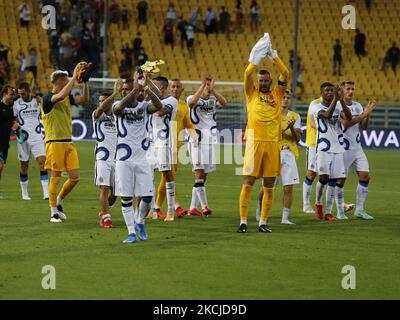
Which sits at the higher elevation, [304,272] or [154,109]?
[154,109]

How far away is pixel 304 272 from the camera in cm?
1166

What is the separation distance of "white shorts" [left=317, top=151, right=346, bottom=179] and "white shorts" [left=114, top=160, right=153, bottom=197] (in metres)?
4.24

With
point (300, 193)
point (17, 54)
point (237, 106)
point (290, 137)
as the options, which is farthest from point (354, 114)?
point (17, 54)

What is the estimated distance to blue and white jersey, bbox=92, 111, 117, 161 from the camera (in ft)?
51.3

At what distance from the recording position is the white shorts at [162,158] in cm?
1656

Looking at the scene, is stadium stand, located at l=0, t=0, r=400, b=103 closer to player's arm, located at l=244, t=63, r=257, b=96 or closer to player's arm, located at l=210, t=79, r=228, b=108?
player's arm, located at l=210, t=79, r=228, b=108

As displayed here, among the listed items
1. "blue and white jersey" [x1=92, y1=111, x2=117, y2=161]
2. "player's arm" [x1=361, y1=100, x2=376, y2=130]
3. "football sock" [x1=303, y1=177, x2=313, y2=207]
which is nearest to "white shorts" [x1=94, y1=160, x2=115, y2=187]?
"blue and white jersey" [x1=92, y1=111, x2=117, y2=161]

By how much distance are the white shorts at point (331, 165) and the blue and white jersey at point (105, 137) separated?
363cm

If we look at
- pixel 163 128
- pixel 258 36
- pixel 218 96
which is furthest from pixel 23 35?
pixel 163 128

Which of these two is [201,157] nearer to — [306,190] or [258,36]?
[306,190]

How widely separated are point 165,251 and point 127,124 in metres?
1.87

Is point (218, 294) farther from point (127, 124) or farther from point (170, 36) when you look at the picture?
point (170, 36)

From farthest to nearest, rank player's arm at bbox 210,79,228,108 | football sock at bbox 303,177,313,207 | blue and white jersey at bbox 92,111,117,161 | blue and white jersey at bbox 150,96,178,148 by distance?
football sock at bbox 303,177,313,207, player's arm at bbox 210,79,228,108, blue and white jersey at bbox 150,96,178,148, blue and white jersey at bbox 92,111,117,161
